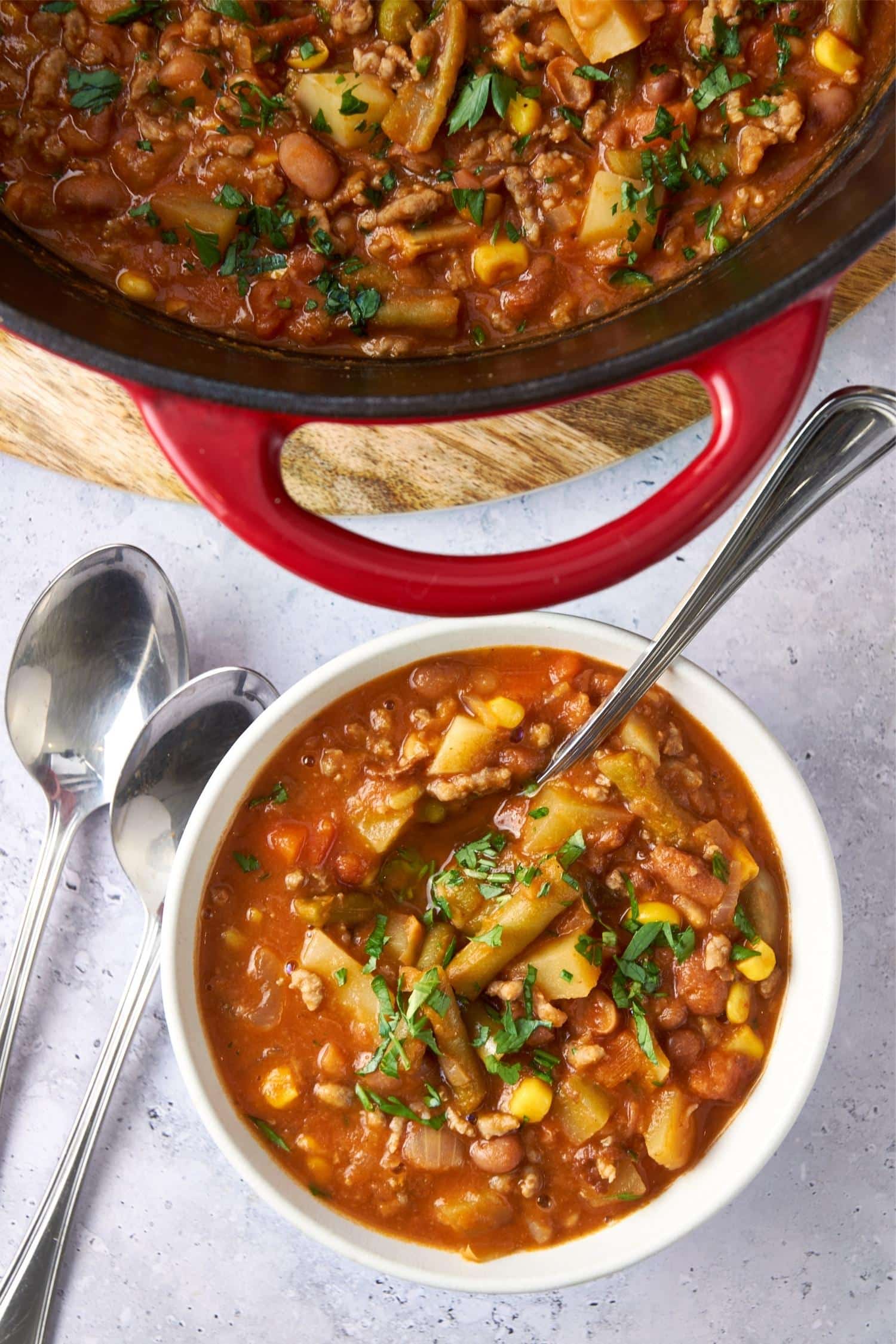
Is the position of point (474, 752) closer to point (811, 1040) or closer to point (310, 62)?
point (811, 1040)

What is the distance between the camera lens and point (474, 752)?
8.30 ft

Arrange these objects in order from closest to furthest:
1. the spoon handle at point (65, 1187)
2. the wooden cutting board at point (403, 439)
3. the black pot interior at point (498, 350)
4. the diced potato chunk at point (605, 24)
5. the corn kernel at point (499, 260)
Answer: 1. the black pot interior at point (498, 350)
2. the diced potato chunk at point (605, 24)
3. the corn kernel at point (499, 260)
4. the wooden cutting board at point (403, 439)
5. the spoon handle at point (65, 1187)

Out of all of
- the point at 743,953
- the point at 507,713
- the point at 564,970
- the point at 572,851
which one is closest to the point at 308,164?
the point at 507,713

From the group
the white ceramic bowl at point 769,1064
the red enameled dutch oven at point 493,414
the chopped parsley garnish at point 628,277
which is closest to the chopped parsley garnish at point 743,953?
the white ceramic bowl at point 769,1064

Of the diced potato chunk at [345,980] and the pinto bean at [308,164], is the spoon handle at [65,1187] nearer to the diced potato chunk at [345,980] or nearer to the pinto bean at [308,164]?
the diced potato chunk at [345,980]

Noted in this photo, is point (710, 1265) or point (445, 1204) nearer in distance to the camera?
point (445, 1204)

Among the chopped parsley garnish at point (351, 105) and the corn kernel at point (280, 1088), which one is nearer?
the chopped parsley garnish at point (351, 105)

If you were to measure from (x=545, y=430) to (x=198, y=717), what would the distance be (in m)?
1.06

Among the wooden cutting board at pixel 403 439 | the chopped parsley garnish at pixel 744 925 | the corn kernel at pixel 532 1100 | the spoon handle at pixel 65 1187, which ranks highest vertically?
the wooden cutting board at pixel 403 439

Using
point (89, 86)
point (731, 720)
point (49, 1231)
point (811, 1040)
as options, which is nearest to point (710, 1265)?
point (811, 1040)

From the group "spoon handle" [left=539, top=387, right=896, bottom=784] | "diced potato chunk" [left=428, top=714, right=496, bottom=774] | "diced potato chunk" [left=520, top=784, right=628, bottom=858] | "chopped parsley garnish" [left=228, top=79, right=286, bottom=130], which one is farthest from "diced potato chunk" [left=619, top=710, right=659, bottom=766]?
"chopped parsley garnish" [left=228, top=79, right=286, bottom=130]

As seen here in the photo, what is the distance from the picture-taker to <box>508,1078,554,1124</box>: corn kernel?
254 centimetres

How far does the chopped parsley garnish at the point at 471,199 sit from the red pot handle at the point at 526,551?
2.25 ft

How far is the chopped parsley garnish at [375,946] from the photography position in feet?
8.37
